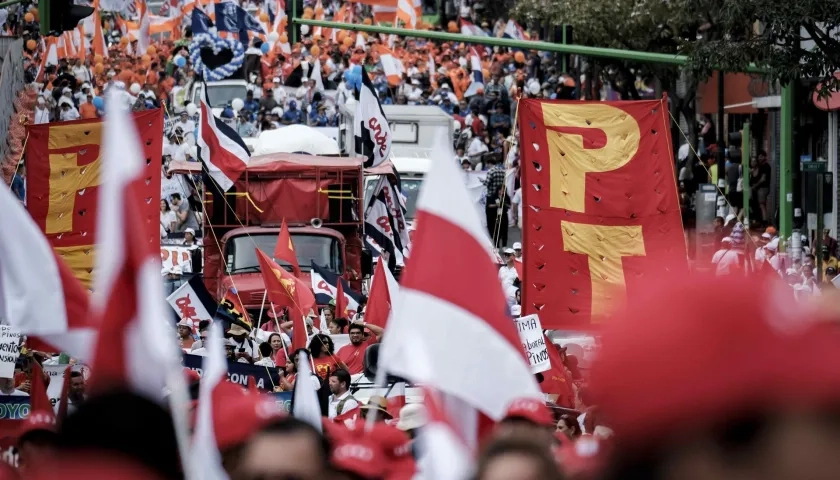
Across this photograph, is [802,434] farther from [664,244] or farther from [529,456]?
[664,244]

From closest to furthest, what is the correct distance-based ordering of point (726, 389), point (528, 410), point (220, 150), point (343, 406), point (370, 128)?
point (726, 389)
point (528, 410)
point (343, 406)
point (220, 150)
point (370, 128)

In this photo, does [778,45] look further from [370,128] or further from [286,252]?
[286,252]

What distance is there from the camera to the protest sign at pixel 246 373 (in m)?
12.0

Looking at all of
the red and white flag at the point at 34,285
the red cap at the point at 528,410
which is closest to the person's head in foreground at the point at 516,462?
the red cap at the point at 528,410

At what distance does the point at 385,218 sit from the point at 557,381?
35.9 ft

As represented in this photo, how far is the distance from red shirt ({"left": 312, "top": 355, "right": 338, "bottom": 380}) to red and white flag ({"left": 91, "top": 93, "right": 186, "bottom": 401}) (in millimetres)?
10128

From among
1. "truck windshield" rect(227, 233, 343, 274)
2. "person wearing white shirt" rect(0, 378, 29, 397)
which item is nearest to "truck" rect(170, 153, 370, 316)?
"truck windshield" rect(227, 233, 343, 274)

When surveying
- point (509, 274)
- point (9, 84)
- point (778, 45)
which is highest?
point (778, 45)

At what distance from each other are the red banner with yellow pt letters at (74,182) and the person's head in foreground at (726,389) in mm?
11339

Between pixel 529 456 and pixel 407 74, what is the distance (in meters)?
41.7

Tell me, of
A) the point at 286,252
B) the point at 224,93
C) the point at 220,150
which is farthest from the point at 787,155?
the point at 224,93

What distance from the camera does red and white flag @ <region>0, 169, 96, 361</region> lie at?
5660mm

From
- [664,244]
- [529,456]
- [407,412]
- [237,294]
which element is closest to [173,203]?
[237,294]

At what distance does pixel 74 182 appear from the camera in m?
13.7
